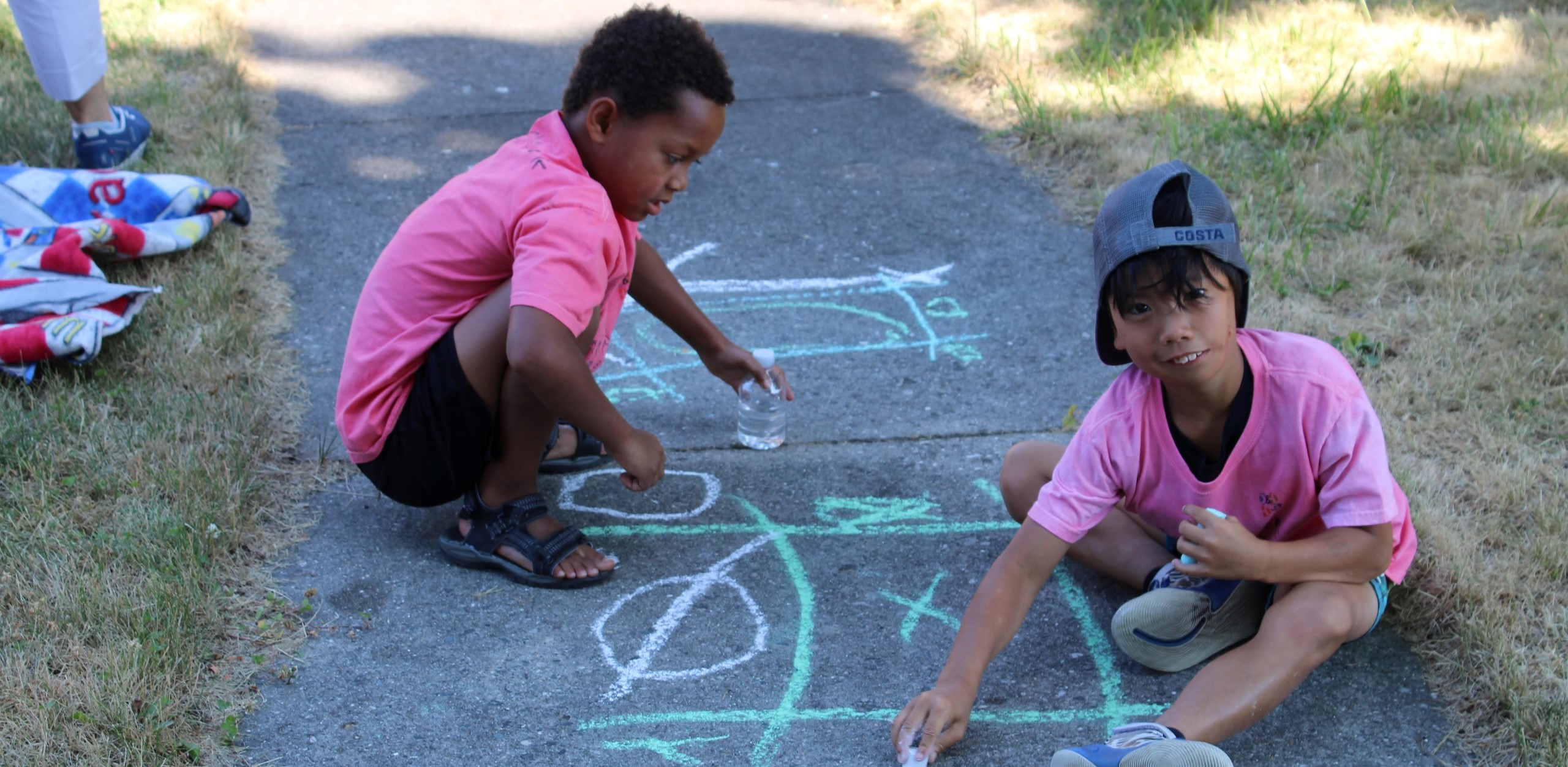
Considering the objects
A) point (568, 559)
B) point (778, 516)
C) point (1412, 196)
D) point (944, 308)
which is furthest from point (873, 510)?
point (1412, 196)

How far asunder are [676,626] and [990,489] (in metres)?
0.83

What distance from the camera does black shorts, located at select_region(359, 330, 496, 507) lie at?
2.44 m

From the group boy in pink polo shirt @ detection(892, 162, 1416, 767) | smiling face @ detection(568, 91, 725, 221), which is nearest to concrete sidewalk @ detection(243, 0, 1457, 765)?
boy in pink polo shirt @ detection(892, 162, 1416, 767)

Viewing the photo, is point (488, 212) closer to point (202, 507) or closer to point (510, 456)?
point (510, 456)

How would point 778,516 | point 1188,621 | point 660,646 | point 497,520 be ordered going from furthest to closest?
point 778,516 < point 497,520 < point 660,646 < point 1188,621

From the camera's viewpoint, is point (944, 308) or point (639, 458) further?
point (944, 308)

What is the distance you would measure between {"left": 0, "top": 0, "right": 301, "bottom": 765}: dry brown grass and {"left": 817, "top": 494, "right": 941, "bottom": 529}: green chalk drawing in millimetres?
1127

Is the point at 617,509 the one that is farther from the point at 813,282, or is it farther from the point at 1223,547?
the point at 1223,547

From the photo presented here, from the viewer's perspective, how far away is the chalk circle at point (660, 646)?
228 centimetres

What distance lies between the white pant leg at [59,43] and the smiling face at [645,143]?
2.37m

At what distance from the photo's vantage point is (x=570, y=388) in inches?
90.4

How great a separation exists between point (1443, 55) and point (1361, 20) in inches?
14.6

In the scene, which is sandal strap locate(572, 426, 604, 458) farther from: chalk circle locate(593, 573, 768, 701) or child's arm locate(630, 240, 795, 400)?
chalk circle locate(593, 573, 768, 701)

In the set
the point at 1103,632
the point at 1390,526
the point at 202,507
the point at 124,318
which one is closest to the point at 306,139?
Result: the point at 124,318
